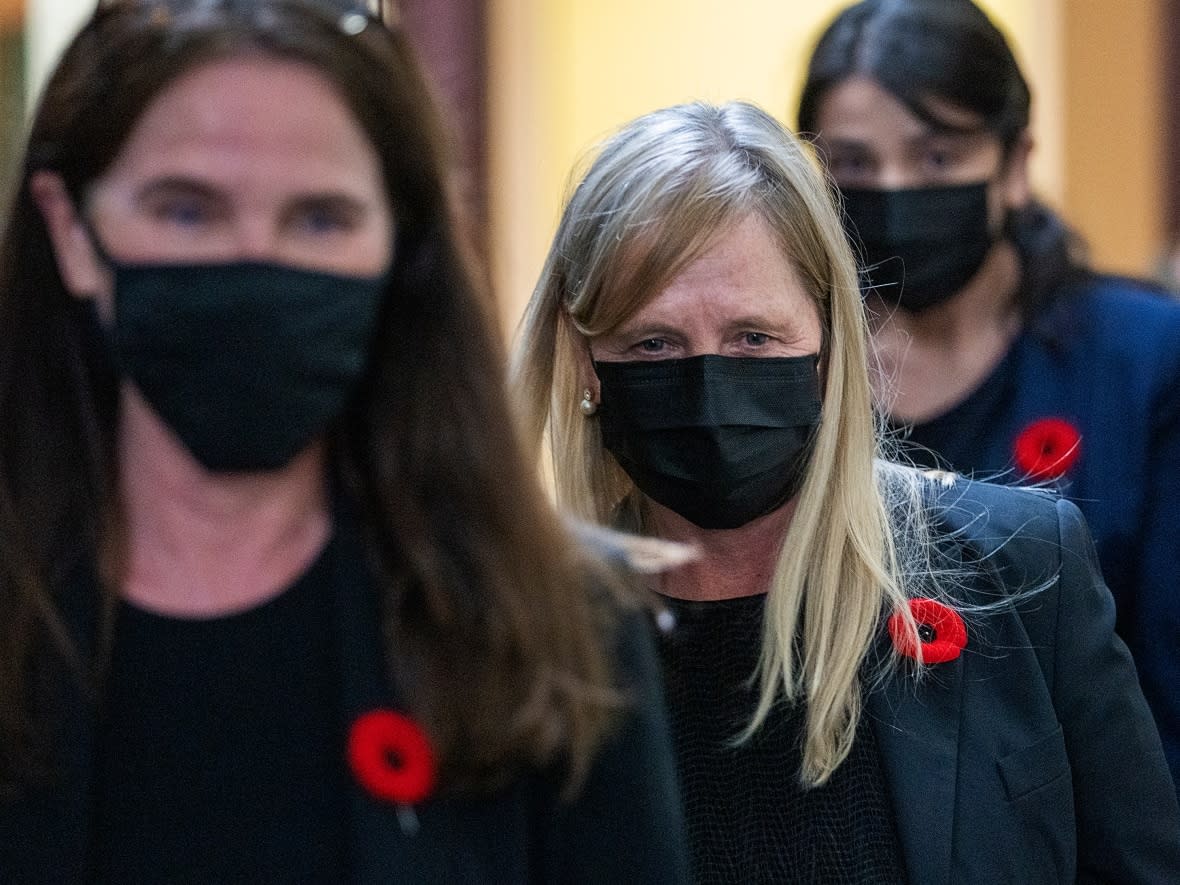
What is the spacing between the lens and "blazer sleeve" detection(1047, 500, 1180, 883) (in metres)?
2.50


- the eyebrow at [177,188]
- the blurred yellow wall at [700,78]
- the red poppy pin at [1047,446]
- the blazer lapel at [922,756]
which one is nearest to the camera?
the eyebrow at [177,188]

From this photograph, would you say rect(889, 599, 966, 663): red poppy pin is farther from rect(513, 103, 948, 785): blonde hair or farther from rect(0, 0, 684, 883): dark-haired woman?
rect(0, 0, 684, 883): dark-haired woman

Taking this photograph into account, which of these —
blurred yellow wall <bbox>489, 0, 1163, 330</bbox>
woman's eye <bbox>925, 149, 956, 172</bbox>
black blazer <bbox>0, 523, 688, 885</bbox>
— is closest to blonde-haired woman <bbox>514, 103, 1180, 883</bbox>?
black blazer <bbox>0, 523, 688, 885</bbox>

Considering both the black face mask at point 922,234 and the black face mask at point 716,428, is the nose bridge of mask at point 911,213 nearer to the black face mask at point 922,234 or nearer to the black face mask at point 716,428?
the black face mask at point 922,234

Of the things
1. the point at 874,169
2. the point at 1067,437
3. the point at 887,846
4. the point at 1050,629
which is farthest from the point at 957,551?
the point at 874,169

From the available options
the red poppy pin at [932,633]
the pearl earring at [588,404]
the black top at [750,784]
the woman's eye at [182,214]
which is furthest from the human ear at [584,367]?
the woman's eye at [182,214]

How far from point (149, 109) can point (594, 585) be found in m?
0.68

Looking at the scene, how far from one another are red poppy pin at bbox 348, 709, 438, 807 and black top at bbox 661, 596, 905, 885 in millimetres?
710

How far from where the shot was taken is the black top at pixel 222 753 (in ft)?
6.23

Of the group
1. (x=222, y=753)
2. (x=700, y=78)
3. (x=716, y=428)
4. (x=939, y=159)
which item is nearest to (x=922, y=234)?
(x=939, y=159)

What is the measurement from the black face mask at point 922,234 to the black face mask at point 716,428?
0.91m

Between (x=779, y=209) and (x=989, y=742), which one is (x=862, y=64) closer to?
(x=779, y=209)

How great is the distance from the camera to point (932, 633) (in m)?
Answer: 2.55

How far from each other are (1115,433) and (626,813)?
5.47 feet
